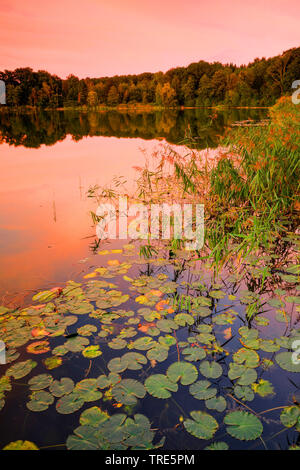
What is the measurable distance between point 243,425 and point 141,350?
924 mm

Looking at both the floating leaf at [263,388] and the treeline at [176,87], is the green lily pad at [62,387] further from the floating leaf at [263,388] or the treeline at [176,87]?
the treeline at [176,87]

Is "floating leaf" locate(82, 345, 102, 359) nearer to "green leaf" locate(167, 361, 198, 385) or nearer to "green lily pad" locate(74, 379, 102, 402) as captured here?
"green lily pad" locate(74, 379, 102, 402)

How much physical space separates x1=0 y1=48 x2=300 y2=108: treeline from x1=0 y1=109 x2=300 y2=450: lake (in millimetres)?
50390

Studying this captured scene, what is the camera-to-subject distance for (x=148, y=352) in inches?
90.9

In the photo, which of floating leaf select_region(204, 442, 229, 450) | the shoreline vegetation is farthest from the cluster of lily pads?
the shoreline vegetation

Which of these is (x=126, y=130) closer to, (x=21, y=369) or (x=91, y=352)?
(x=91, y=352)

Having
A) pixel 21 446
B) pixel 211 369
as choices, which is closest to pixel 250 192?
pixel 211 369

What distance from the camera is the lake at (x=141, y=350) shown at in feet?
5.87

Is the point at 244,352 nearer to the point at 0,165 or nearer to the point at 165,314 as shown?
the point at 165,314

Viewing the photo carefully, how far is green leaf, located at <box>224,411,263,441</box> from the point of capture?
5.58 feet

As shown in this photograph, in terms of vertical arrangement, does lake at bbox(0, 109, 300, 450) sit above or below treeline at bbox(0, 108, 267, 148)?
below

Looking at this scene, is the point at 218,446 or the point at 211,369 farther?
the point at 211,369
